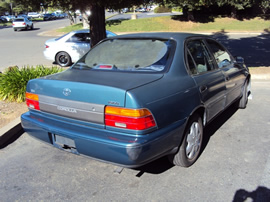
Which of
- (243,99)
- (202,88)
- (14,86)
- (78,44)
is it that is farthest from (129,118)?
(78,44)

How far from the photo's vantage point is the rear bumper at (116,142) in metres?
2.71

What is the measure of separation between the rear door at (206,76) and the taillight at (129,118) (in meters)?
1.08

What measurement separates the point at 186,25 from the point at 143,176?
1046 inches

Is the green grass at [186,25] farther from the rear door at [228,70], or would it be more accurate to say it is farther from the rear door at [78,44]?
the rear door at [228,70]

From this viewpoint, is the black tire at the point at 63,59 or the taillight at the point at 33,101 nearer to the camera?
the taillight at the point at 33,101

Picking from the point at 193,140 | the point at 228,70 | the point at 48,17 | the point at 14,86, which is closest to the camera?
the point at 193,140

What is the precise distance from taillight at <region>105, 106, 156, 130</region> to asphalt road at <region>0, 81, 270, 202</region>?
0.83 metres

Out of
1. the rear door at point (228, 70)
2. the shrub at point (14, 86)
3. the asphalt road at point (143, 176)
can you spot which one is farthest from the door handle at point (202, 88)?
the shrub at point (14, 86)

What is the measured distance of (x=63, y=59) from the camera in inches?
428

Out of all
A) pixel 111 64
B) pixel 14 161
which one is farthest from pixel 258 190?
pixel 14 161

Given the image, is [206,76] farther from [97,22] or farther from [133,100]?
[97,22]

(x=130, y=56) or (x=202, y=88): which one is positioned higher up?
(x=130, y=56)

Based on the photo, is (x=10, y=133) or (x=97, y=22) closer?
(x=10, y=133)

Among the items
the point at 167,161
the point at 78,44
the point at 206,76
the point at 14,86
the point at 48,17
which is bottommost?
the point at 48,17
